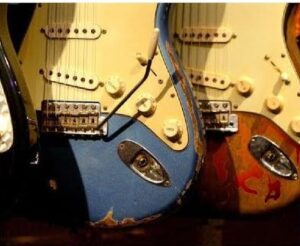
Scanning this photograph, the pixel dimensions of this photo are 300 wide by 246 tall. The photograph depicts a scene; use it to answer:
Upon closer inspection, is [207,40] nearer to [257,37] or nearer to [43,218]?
[257,37]

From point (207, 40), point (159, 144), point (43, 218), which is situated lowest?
point (43, 218)

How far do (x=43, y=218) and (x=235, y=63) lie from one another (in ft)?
1.06

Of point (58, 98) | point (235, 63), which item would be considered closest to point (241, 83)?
point (235, 63)

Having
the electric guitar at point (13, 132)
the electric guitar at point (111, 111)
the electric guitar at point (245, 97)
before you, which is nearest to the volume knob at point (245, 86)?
the electric guitar at point (245, 97)

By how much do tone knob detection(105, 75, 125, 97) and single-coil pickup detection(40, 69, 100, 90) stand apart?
0.07 ft

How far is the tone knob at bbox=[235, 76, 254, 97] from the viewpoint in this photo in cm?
96

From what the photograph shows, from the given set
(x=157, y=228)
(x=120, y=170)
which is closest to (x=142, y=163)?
Answer: (x=120, y=170)

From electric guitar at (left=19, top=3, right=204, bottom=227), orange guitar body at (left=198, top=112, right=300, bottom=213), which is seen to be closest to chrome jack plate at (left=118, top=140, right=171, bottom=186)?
electric guitar at (left=19, top=3, right=204, bottom=227)

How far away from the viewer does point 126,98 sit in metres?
0.91

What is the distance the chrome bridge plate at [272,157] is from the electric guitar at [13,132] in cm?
29

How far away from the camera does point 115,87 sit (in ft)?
3.04

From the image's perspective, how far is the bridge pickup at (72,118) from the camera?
3.05 ft

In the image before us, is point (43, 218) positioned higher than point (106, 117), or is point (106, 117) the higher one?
point (106, 117)

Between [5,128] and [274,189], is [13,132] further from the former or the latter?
[274,189]
